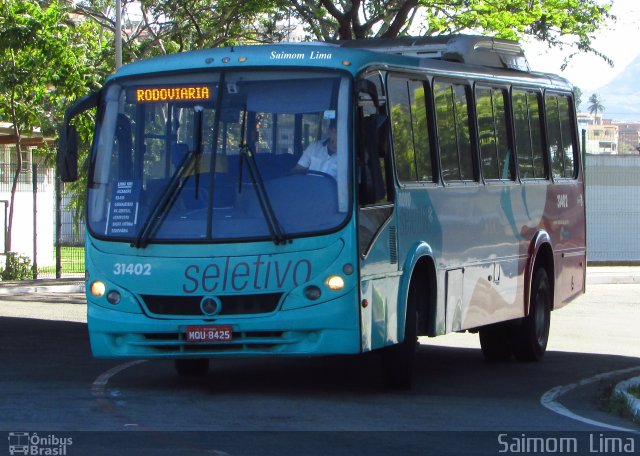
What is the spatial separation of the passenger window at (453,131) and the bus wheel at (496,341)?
245 cm

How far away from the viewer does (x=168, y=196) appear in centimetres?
1177

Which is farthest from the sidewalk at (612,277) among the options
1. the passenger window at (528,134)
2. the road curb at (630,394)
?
the road curb at (630,394)

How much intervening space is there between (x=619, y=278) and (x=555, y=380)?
17.0 m

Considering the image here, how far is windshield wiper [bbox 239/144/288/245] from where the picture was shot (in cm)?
1143

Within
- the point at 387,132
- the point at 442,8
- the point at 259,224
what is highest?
the point at 442,8

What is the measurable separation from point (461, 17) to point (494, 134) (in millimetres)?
14631

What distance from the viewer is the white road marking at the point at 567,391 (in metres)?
10.8

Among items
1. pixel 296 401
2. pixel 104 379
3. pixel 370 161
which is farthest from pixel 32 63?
pixel 296 401

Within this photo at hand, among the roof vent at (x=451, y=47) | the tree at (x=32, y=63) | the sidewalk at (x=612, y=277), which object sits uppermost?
the tree at (x=32, y=63)

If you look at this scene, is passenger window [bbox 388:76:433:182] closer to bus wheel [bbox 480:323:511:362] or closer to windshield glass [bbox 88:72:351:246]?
windshield glass [bbox 88:72:351:246]

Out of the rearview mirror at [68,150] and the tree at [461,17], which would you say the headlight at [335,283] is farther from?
the tree at [461,17]

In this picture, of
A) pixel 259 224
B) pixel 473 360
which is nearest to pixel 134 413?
pixel 259 224

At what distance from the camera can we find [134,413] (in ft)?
35.2

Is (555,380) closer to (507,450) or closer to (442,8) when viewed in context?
(507,450)
